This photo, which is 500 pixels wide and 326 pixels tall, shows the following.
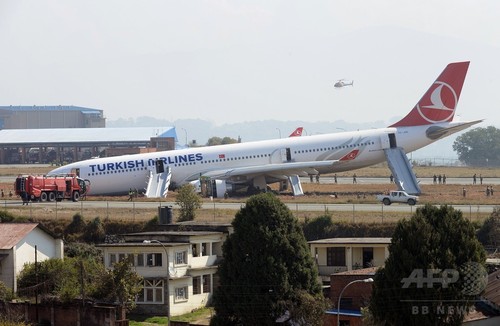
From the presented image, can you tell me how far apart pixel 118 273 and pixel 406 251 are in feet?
44.5

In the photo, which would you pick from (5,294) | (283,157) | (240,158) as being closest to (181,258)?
(5,294)

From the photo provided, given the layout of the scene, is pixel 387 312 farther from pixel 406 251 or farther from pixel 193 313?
pixel 193 313

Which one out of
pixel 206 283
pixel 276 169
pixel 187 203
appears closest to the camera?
pixel 206 283

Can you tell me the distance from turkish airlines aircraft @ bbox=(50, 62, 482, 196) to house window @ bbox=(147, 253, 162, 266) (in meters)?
27.8

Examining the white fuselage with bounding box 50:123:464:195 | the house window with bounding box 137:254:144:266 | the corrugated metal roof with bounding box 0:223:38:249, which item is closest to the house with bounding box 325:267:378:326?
the house window with bounding box 137:254:144:266

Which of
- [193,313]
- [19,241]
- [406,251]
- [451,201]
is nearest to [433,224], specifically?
[406,251]

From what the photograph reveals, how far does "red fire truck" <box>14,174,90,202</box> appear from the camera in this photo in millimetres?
75062

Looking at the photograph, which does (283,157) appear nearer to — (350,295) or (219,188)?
(219,188)

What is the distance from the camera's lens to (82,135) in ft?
613

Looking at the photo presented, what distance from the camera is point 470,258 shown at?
38.6 metres

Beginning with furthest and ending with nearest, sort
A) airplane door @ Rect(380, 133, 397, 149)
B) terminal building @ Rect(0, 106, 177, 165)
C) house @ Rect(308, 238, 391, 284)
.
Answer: terminal building @ Rect(0, 106, 177, 165) < airplane door @ Rect(380, 133, 397, 149) < house @ Rect(308, 238, 391, 284)

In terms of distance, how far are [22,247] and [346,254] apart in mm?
14769

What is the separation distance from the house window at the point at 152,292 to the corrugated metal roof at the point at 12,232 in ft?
22.6

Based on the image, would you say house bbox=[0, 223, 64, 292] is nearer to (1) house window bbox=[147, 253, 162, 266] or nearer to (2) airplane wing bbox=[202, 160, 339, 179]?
(1) house window bbox=[147, 253, 162, 266]
